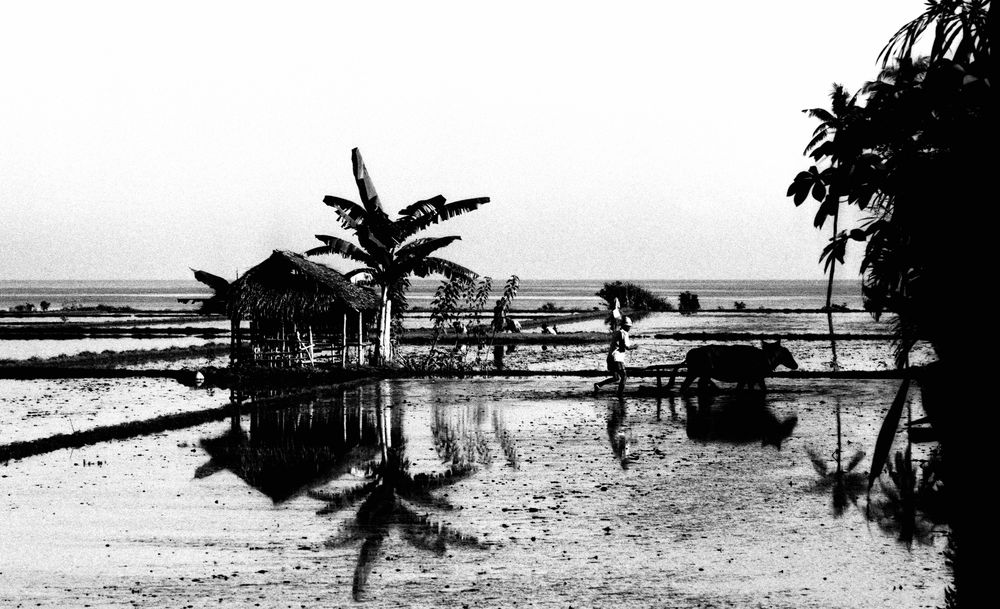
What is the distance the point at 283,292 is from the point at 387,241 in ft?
9.43

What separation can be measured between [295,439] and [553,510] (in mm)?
5487

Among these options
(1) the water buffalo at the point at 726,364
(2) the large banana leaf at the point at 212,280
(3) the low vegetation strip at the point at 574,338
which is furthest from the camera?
(3) the low vegetation strip at the point at 574,338

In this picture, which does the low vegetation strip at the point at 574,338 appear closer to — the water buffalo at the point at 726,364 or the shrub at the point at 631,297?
the water buffalo at the point at 726,364

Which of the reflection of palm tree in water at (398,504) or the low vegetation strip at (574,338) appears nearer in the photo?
the reflection of palm tree in water at (398,504)

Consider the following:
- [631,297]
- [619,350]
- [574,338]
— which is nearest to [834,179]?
[619,350]

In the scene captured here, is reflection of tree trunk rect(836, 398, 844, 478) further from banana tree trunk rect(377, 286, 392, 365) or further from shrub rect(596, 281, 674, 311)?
shrub rect(596, 281, 674, 311)

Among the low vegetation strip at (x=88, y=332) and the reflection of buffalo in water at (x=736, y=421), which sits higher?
the low vegetation strip at (x=88, y=332)

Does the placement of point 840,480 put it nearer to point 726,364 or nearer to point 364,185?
point 726,364

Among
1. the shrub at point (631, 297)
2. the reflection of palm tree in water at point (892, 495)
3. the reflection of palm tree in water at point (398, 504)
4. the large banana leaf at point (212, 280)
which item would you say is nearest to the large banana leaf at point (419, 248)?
the large banana leaf at point (212, 280)

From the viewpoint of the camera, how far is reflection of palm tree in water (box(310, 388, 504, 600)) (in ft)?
25.7

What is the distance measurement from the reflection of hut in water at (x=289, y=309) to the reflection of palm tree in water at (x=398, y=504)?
9339 mm

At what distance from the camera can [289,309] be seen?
72.8ft

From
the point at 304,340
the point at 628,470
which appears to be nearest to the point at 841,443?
the point at 628,470

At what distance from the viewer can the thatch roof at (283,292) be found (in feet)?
72.1
